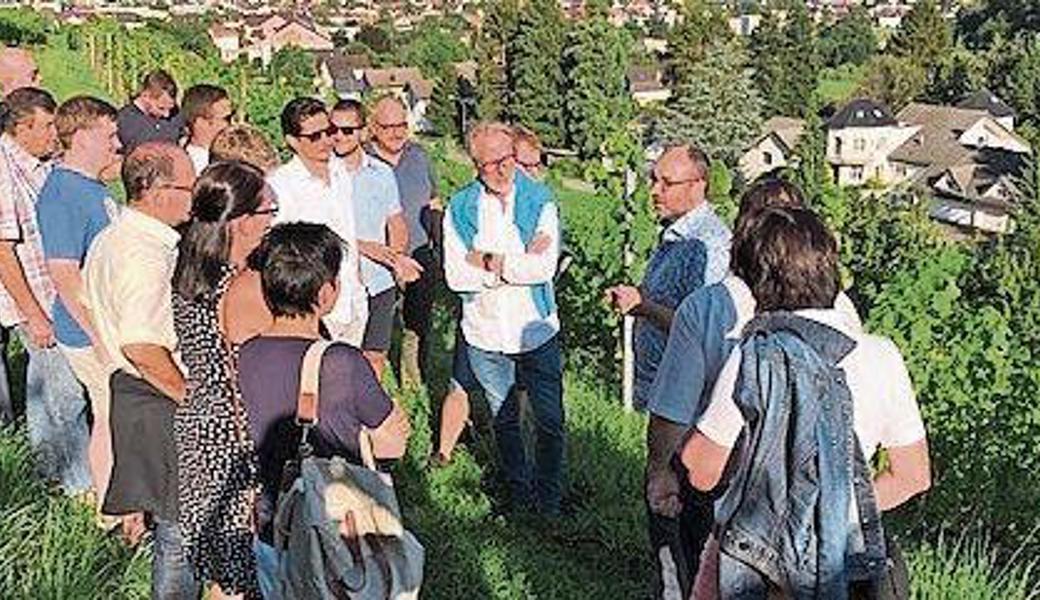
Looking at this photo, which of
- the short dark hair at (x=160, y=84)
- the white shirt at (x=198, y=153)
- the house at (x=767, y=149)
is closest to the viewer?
the white shirt at (x=198, y=153)

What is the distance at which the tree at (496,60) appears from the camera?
71562 millimetres

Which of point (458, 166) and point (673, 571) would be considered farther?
point (458, 166)

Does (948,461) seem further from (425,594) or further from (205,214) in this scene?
(205,214)

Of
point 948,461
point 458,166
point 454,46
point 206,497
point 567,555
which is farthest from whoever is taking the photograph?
point 454,46

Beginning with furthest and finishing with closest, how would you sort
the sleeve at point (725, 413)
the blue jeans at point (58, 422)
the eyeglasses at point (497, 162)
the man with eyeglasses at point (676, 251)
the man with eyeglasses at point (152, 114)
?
the man with eyeglasses at point (152, 114) → the eyeglasses at point (497, 162) → the blue jeans at point (58, 422) → the man with eyeglasses at point (676, 251) → the sleeve at point (725, 413)

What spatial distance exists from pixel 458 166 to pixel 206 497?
930 centimetres

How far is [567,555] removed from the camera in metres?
5.20

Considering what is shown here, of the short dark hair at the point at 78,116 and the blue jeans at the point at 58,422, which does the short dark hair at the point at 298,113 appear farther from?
the blue jeans at the point at 58,422

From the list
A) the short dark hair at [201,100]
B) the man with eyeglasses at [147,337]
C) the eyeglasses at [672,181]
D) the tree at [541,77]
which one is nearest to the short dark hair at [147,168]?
the man with eyeglasses at [147,337]

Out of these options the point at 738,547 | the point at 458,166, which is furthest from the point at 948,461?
the point at 458,166

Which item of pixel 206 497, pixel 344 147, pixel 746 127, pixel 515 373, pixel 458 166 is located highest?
pixel 344 147

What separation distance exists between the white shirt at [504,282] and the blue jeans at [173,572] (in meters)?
1.70

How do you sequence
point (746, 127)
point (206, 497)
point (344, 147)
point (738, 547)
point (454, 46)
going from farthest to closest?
point (454, 46) < point (746, 127) < point (344, 147) < point (206, 497) < point (738, 547)

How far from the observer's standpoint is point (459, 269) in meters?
5.30
